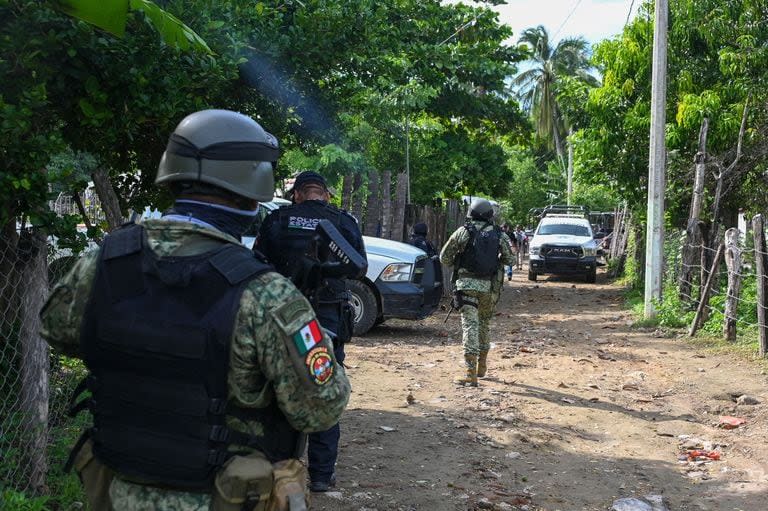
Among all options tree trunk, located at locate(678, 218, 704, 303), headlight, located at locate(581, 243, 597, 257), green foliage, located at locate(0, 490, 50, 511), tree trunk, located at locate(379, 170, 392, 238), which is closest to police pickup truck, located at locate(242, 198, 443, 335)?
tree trunk, located at locate(379, 170, 392, 238)

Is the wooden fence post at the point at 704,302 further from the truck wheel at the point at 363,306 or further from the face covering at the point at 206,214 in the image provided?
the face covering at the point at 206,214

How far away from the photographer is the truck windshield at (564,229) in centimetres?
2416

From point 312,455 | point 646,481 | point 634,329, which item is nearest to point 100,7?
point 312,455

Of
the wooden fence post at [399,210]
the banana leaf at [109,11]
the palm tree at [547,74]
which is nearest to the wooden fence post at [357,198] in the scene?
the wooden fence post at [399,210]

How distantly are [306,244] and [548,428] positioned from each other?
120 inches

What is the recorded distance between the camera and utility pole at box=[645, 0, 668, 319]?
506 inches

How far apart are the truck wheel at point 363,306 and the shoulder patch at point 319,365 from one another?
29.3 feet

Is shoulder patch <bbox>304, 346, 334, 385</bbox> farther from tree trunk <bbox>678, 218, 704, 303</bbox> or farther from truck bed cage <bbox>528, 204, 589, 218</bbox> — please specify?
truck bed cage <bbox>528, 204, 589, 218</bbox>

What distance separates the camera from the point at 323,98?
8.03 metres

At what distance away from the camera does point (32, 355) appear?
4.18 metres

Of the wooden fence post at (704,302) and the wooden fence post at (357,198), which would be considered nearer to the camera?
the wooden fence post at (704,302)

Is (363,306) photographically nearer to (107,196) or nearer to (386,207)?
(386,207)

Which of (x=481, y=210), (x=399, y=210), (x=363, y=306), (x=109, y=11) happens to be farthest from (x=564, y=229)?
(x=109, y=11)

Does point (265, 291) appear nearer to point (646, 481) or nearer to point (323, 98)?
point (646, 481)
